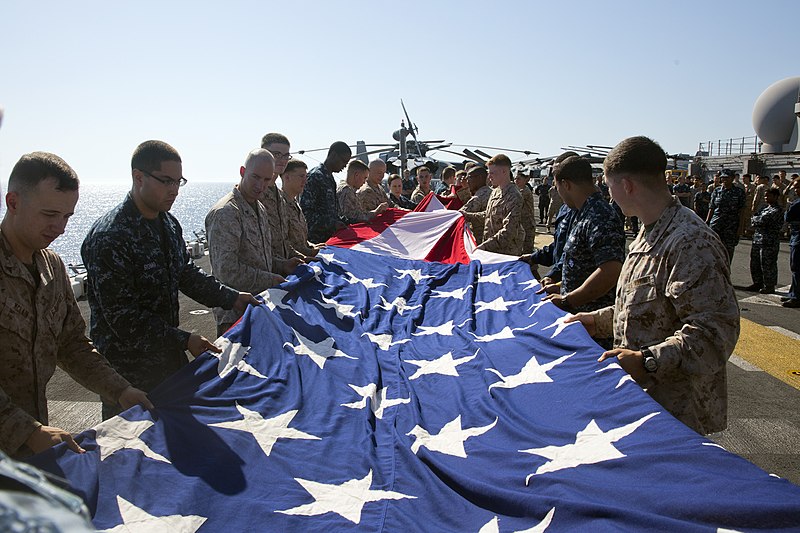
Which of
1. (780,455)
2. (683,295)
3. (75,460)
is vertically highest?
(683,295)

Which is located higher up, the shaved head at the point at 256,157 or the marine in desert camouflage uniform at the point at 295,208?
the shaved head at the point at 256,157

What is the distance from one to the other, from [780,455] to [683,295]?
8.49 feet

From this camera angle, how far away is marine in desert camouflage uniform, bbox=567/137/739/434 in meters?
2.45

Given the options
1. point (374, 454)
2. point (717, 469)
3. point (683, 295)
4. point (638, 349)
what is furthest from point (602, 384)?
point (374, 454)

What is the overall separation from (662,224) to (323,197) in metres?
4.76

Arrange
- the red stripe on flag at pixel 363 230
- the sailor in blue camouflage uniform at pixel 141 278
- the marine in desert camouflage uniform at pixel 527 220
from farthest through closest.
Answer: the marine in desert camouflage uniform at pixel 527 220 < the red stripe on flag at pixel 363 230 < the sailor in blue camouflage uniform at pixel 141 278

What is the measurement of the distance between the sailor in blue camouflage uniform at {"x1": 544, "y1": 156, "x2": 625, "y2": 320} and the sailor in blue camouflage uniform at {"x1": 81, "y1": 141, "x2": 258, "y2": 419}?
248 centimetres

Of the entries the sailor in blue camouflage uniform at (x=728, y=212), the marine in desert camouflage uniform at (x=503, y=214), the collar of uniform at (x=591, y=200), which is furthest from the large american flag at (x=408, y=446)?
the sailor in blue camouflage uniform at (x=728, y=212)

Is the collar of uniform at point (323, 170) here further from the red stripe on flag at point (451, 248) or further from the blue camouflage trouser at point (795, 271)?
the blue camouflage trouser at point (795, 271)

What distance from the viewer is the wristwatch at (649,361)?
2.51m

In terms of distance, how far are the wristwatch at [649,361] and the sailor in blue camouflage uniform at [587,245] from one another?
1.32 m

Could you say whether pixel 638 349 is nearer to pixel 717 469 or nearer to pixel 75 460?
pixel 717 469

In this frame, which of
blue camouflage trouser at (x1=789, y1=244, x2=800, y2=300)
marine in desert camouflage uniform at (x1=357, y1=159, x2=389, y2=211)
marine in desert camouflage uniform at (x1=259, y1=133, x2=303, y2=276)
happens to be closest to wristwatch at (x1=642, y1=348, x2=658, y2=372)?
marine in desert camouflage uniform at (x1=259, y1=133, x2=303, y2=276)

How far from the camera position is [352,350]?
361 centimetres
